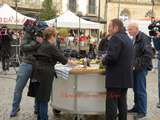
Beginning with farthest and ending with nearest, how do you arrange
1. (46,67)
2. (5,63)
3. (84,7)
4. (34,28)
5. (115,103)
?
1. (84,7)
2. (5,63)
3. (34,28)
4. (46,67)
5. (115,103)

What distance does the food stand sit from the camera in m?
9.53

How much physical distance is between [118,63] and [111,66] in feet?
0.40

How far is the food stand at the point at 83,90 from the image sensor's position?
375 inches

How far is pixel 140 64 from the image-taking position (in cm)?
1006

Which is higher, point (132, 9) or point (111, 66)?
point (132, 9)

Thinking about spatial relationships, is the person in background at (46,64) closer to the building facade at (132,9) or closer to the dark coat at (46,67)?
the dark coat at (46,67)

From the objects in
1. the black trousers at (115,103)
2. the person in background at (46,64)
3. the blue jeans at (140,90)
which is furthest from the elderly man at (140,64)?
the person in background at (46,64)

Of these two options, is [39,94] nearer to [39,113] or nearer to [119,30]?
[39,113]

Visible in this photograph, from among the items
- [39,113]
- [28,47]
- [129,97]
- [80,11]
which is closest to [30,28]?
[28,47]

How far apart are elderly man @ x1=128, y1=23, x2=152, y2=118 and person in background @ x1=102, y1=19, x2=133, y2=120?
130 centimetres

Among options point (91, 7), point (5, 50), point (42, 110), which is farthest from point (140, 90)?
point (91, 7)

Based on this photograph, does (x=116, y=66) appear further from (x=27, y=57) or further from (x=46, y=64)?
(x=27, y=57)

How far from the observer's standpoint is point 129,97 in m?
13.3

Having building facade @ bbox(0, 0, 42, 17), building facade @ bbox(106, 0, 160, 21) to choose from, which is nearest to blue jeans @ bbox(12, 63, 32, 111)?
building facade @ bbox(0, 0, 42, 17)
